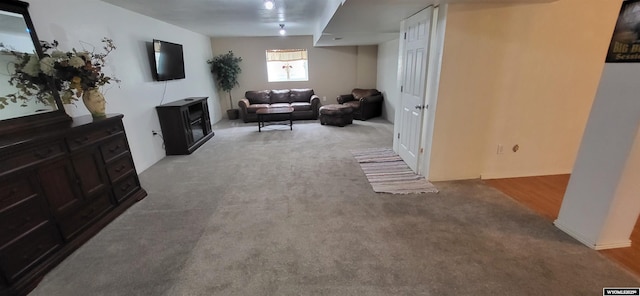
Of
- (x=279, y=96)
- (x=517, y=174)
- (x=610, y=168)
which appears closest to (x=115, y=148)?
(x=610, y=168)

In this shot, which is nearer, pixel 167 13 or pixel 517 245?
pixel 517 245

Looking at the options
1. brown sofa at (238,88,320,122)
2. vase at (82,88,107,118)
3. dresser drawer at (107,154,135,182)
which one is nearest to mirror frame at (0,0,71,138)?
vase at (82,88,107,118)

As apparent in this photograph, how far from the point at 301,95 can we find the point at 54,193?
5719 millimetres

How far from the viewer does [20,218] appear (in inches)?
66.1

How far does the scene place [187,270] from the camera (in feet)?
5.88

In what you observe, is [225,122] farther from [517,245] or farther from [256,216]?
[517,245]

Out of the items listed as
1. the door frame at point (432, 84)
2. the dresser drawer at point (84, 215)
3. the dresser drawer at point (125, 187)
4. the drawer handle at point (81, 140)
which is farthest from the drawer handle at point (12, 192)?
the door frame at point (432, 84)

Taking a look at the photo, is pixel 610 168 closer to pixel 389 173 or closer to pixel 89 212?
pixel 389 173

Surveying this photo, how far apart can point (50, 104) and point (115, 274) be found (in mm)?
1634

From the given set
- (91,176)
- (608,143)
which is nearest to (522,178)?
(608,143)

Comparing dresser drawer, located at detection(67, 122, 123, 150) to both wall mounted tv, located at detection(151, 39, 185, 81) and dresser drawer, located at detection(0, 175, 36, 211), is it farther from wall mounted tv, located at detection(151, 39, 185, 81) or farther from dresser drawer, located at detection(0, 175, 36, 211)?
wall mounted tv, located at detection(151, 39, 185, 81)

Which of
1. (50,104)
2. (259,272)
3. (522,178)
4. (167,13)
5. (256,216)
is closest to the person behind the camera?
(259,272)

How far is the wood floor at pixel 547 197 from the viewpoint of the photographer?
179cm

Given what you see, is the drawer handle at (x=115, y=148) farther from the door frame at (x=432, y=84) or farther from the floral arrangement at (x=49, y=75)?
the door frame at (x=432, y=84)
